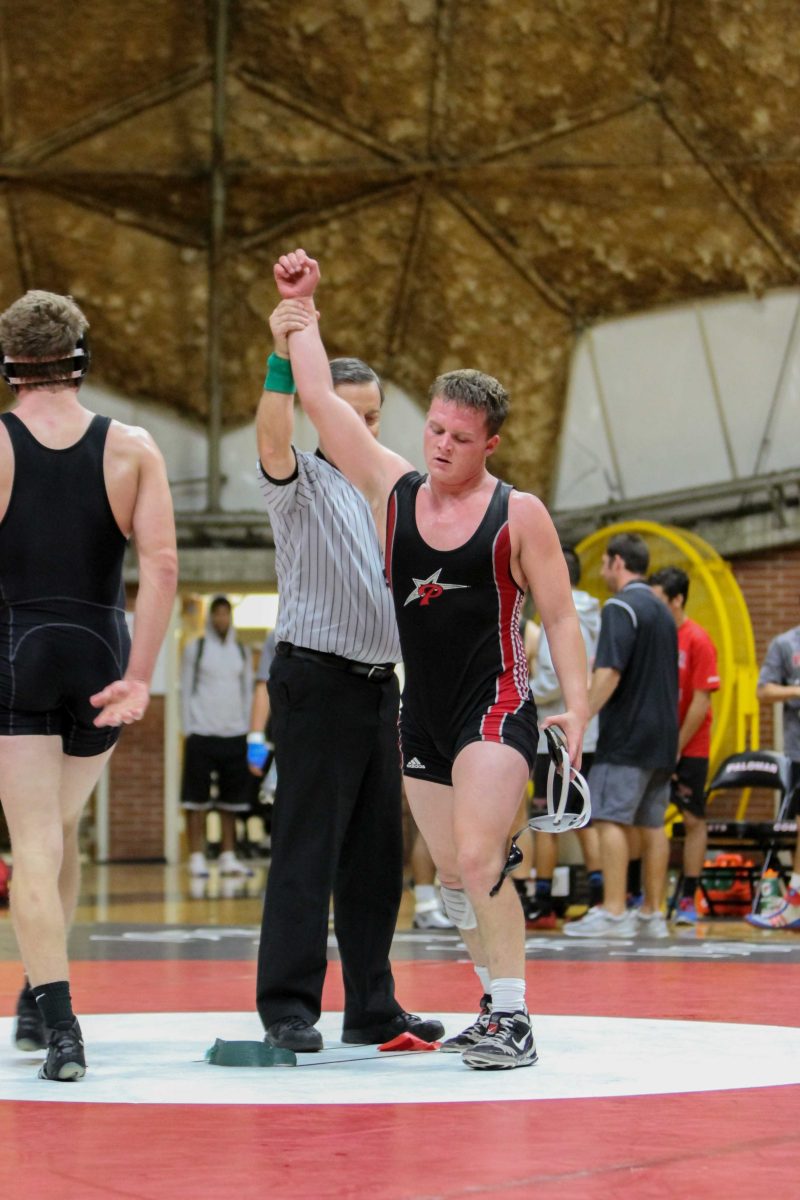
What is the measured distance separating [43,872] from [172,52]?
42.8ft

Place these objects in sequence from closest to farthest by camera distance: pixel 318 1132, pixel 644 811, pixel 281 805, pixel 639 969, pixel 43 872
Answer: pixel 318 1132, pixel 43 872, pixel 281 805, pixel 639 969, pixel 644 811

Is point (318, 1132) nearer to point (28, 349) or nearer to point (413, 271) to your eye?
point (28, 349)

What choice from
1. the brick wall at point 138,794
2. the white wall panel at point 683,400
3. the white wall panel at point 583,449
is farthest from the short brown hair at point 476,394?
the brick wall at point 138,794

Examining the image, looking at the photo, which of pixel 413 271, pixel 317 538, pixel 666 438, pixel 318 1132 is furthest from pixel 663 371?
pixel 318 1132

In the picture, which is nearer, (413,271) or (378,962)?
(378,962)

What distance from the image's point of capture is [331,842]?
4.92 m

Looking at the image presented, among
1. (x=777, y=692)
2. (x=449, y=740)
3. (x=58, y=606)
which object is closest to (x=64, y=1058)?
(x=58, y=606)

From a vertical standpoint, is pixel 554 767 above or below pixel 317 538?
below

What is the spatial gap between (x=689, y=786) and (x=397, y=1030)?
19.1 ft

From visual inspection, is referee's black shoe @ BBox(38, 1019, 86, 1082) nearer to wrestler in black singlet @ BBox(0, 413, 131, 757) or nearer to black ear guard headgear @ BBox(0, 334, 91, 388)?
wrestler in black singlet @ BBox(0, 413, 131, 757)

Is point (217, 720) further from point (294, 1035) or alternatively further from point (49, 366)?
point (49, 366)

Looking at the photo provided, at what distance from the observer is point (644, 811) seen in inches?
381

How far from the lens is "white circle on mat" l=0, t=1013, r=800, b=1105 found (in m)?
4.05

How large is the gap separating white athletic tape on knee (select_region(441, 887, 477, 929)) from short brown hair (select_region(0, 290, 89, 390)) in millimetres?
1656
